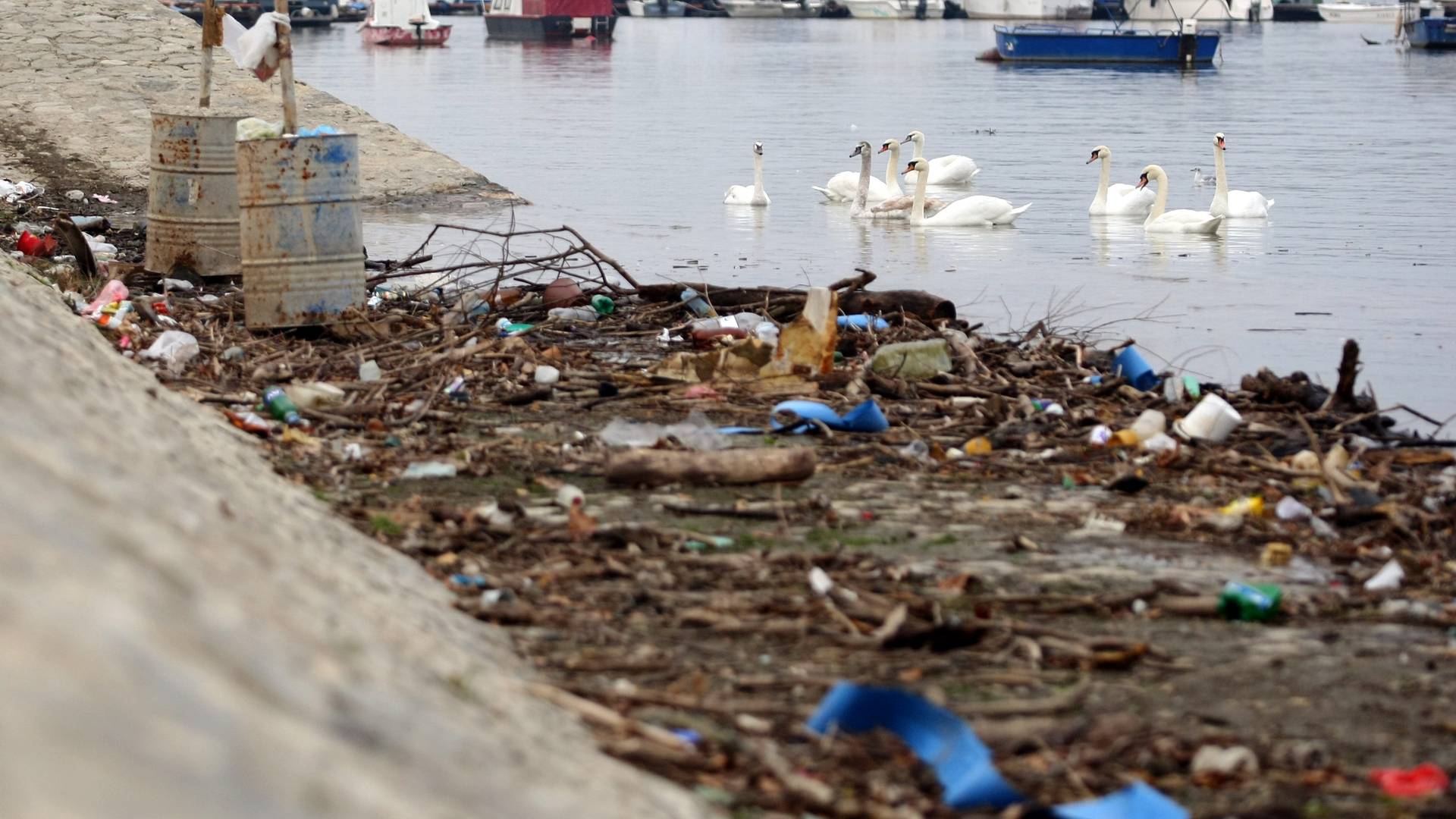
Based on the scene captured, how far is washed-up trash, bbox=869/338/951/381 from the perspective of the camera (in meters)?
8.19

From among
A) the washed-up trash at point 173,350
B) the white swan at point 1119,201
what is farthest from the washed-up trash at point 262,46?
the white swan at point 1119,201

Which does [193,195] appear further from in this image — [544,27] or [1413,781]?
[544,27]

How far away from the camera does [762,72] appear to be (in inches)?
2094

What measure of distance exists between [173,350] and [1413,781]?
6.17 metres

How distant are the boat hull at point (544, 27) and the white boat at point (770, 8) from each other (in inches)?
1545

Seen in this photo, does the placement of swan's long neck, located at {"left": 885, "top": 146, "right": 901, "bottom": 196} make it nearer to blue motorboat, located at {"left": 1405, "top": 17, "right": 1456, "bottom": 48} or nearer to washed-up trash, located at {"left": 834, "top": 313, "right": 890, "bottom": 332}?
washed-up trash, located at {"left": 834, "top": 313, "right": 890, "bottom": 332}

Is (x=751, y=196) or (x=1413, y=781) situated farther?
(x=751, y=196)

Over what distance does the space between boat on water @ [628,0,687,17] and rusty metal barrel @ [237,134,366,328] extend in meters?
116

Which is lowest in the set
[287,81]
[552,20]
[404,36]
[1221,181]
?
[1221,181]

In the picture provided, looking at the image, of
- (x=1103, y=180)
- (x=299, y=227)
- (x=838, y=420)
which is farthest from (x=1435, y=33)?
(x=838, y=420)

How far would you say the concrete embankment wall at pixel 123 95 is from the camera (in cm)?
1584

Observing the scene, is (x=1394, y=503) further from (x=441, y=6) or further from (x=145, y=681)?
(x=441, y=6)

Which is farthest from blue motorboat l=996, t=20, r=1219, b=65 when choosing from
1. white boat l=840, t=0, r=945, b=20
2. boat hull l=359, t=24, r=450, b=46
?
white boat l=840, t=0, r=945, b=20

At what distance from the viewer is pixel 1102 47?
54.9m
